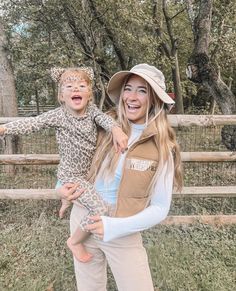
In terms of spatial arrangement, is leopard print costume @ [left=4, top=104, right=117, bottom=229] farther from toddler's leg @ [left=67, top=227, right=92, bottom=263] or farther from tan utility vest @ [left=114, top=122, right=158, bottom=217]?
tan utility vest @ [left=114, top=122, right=158, bottom=217]

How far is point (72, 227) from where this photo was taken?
194cm

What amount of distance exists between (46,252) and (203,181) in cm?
265

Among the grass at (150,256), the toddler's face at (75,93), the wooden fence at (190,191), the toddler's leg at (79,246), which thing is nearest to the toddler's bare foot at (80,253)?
the toddler's leg at (79,246)

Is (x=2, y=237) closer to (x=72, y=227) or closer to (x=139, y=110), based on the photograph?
(x=72, y=227)

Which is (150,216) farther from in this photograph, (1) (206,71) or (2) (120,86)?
(1) (206,71)

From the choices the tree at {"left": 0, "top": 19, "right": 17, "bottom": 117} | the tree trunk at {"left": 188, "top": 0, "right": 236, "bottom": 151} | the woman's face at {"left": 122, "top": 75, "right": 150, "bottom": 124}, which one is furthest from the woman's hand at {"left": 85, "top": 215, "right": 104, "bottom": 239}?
the tree at {"left": 0, "top": 19, "right": 17, "bottom": 117}

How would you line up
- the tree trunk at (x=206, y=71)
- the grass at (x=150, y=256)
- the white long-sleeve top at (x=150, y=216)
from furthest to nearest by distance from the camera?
the tree trunk at (x=206, y=71), the grass at (x=150, y=256), the white long-sleeve top at (x=150, y=216)

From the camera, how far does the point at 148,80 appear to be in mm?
1649

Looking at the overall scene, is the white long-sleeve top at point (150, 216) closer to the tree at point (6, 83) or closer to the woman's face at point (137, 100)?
the woman's face at point (137, 100)

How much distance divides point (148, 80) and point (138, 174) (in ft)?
1.34

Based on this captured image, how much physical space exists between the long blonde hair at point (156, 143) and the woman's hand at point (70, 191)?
0.32ft

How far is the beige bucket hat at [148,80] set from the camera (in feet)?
5.43

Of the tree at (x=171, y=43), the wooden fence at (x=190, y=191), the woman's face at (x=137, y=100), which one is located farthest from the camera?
the tree at (x=171, y=43)

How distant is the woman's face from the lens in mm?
1714
